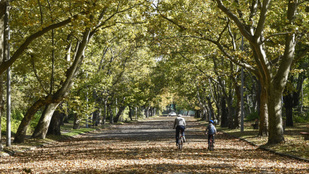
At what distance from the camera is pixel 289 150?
16688 mm

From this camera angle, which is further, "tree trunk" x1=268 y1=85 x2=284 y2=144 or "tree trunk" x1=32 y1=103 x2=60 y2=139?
"tree trunk" x1=32 y1=103 x2=60 y2=139

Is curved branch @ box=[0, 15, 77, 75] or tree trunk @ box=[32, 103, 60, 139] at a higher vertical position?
curved branch @ box=[0, 15, 77, 75]

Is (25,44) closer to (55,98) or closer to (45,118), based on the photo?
(55,98)

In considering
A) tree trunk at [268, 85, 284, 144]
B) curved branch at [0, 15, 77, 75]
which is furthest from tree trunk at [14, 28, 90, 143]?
tree trunk at [268, 85, 284, 144]

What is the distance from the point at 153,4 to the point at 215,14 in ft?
14.0

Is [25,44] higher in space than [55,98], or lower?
higher

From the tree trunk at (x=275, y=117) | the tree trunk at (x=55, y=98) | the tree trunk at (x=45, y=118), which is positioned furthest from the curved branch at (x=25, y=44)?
the tree trunk at (x=275, y=117)

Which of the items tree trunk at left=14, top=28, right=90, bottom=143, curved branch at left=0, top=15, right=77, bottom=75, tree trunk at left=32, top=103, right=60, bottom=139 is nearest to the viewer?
curved branch at left=0, top=15, right=77, bottom=75

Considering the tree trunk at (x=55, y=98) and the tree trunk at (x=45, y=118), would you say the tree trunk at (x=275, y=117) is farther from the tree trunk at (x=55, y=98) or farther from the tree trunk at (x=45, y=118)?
the tree trunk at (x=45, y=118)

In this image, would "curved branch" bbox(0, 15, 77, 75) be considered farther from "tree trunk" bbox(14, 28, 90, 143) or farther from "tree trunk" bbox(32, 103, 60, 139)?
"tree trunk" bbox(32, 103, 60, 139)

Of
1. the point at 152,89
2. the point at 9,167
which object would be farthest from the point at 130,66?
the point at 9,167

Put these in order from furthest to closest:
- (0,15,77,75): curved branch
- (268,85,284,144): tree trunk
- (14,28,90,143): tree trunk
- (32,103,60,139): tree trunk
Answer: (32,103,60,139): tree trunk
(14,28,90,143): tree trunk
(268,85,284,144): tree trunk
(0,15,77,75): curved branch

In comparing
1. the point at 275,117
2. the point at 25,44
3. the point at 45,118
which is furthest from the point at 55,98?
the point at 275,117

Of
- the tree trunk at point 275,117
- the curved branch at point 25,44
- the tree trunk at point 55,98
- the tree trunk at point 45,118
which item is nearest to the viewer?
the curved branch at point 25,44
